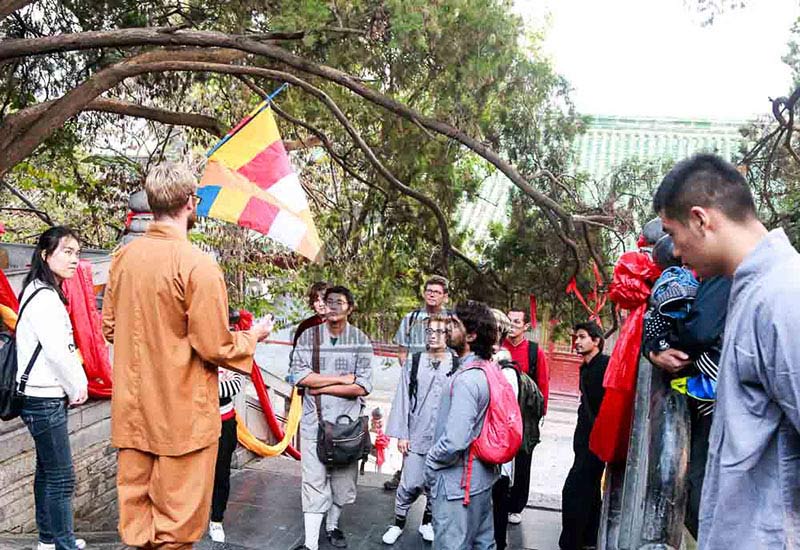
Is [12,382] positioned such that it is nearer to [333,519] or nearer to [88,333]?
[88,333]

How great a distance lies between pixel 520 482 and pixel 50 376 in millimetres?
3381

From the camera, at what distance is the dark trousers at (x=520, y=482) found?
545 centimetres

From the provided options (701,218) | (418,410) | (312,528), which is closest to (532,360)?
(418,410)

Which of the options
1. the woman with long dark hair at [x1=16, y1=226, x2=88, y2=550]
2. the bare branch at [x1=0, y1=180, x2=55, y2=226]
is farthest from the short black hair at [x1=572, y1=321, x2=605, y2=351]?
the bare branch at [x1=0, y1=180, x2=55, y2=226]

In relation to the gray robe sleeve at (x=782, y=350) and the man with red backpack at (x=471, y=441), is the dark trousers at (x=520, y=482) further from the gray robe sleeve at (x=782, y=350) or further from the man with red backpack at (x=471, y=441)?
the gray robe sleeve at (x=782, y=350)

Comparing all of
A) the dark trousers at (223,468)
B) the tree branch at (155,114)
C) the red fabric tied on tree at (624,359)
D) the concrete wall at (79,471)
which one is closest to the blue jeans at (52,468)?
the concrete wall at (79,471)

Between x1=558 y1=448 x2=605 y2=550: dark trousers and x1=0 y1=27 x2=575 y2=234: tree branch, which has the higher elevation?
x1=0 y1=27 x2=575 y2=234: tree branch

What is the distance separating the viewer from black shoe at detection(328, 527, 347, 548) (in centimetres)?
495

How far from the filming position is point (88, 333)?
5.34 meters

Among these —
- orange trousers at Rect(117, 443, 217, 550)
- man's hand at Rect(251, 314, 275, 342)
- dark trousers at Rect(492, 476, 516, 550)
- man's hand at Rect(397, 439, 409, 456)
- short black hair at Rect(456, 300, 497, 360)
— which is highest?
man's hand at Rect(251, 314, 275, 342)

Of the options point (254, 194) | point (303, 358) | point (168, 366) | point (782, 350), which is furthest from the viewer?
point (303, 358)

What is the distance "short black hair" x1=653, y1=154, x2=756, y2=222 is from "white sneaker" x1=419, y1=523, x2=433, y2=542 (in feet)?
12.6

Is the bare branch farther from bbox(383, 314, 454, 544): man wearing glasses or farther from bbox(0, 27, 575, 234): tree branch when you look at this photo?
bbox(383, 314, 454, 544): man wearing glasses

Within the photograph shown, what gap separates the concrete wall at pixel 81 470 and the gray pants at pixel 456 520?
2457mm
